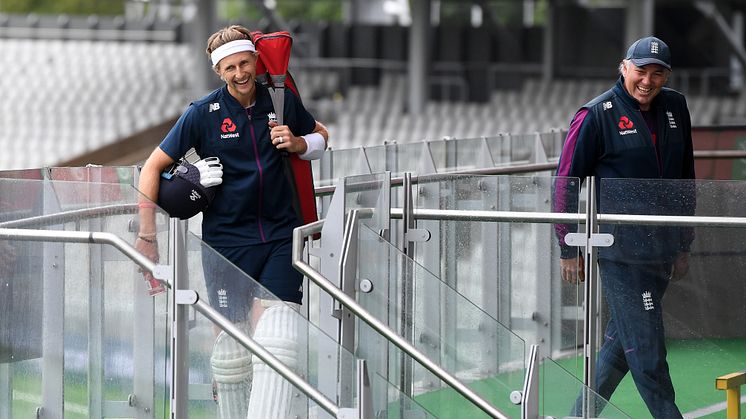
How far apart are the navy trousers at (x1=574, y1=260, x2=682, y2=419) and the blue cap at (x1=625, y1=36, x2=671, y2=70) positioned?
821 mm

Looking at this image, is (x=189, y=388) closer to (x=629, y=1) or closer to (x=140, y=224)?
(x=140, y=224)

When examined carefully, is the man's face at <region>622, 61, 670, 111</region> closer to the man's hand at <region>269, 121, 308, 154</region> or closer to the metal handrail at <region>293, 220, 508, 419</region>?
the man's hand at <region>269, 121, 308, 154</region>

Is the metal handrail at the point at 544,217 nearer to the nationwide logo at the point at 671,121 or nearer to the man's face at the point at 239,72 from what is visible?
the nationwide logo at the point at 671,121

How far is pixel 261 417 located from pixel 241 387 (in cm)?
12

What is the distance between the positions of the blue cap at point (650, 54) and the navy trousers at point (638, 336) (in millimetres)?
821

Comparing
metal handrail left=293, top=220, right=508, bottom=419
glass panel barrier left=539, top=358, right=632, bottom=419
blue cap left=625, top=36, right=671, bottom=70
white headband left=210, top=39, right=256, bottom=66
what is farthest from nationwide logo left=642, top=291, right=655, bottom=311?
white headband left=210, top=39, right=256, bottom=66

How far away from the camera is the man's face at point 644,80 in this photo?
5.45m

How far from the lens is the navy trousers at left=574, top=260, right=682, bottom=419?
540 cm

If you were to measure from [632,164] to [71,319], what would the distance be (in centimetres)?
238

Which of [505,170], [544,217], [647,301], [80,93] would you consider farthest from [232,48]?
[80,93]

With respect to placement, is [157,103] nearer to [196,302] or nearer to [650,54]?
[650,54]

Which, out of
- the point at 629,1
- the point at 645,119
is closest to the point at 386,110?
the point at 629,1

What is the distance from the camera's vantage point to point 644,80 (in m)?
5.46

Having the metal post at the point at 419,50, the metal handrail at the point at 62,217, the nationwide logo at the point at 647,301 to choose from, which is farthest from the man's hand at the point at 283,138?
the metal post at the point at 419,50
